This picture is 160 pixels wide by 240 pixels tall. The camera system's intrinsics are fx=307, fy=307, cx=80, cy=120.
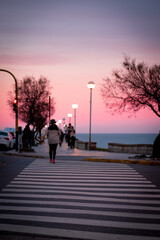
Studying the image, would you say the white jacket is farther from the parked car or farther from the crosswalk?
the parked car

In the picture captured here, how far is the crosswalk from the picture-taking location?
472 cm

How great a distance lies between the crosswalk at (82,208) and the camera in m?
4.72

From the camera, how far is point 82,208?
6.10 metres

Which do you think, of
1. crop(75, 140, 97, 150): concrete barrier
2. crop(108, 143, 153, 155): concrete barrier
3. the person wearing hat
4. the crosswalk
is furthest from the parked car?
the crosswalk

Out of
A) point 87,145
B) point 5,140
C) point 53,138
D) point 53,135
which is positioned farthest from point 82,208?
point 87,145

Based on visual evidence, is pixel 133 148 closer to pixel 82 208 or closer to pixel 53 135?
pixel 53 135

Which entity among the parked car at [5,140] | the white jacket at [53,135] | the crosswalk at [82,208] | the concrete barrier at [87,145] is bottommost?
the crosswalk at [82,208]

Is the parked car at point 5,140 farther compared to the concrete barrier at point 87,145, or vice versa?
the concrete barrier at point 87,145

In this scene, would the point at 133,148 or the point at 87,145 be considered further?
the point at 87,145

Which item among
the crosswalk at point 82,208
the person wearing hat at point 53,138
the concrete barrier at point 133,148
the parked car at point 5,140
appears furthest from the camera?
the parked car at point 5,140

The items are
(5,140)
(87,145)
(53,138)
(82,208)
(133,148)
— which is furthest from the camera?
(87,145)

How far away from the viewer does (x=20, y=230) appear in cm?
470

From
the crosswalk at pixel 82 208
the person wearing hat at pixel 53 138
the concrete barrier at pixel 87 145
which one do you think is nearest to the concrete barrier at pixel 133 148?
the concrete barrier at pixel 87 145

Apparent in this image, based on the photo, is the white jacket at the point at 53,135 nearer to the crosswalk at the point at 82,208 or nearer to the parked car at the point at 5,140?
the crosswalk at the point at 82,208
